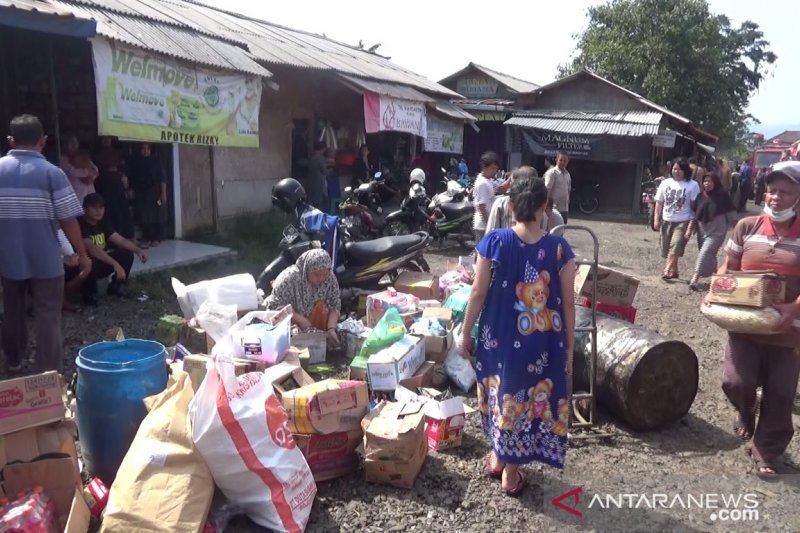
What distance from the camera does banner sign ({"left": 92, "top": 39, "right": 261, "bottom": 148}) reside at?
581 cm

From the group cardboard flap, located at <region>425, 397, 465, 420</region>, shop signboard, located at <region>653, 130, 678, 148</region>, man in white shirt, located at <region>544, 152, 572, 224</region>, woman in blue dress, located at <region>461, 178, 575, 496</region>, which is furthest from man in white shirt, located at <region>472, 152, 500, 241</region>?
shop signboard, located at <region>653, 130, 678, 148</region>

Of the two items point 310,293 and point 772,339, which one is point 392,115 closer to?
point 310,293

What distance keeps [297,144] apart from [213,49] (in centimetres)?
412

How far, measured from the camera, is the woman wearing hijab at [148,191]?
25.9 ft

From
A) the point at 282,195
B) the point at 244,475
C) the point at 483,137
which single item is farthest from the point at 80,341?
the point at 483,137

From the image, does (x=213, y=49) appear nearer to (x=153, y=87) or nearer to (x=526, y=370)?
(x=153, y=87)

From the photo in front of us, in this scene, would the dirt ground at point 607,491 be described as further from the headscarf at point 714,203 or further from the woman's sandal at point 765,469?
the headscarf at point 714,203

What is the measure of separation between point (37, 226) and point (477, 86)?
1819 cm

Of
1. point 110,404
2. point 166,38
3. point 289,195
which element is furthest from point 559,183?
point 110,404

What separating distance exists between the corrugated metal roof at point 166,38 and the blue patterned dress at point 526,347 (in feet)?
15.2

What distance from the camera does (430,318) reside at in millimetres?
4805

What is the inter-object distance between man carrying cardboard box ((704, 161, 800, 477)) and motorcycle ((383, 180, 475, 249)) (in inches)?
242

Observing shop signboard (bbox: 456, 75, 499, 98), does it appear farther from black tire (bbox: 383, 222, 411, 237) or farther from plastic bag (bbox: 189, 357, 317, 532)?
plastic bag (bbox: 189, 357, 317, 532)

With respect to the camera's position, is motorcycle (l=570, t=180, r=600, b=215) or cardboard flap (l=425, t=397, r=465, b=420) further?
motorcycle (l=570, t=180, r=600, b=215)
